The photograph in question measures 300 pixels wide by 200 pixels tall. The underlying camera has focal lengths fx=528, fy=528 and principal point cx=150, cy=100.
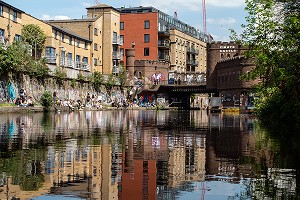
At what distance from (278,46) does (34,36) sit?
160 ft

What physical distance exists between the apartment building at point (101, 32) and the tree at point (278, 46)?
65211 mm

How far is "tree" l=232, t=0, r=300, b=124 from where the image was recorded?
1025 inches

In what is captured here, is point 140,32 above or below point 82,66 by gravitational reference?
above

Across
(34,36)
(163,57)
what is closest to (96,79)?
(34,36)

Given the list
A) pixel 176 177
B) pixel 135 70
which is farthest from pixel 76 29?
pixel 176 177

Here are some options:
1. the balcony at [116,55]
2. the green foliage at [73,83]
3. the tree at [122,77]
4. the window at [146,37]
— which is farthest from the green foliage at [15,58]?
the window at [146,37]

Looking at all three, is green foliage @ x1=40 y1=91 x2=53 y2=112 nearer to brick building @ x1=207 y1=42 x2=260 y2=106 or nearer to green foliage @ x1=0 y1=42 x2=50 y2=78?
green foliage @ x1=0 y1=42 x2=50 y2=78

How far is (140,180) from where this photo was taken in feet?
34.3

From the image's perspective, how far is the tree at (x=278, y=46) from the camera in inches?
1025

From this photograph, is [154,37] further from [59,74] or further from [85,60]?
[59,74]

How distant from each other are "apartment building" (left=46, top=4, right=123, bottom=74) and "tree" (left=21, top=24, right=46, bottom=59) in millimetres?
20181

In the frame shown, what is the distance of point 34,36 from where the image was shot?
70562 mm

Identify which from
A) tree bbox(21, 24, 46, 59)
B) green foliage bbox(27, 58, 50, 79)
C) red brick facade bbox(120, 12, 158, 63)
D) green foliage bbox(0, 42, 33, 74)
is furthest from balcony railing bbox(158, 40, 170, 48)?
green foliage bbox(0, 42, 33, 74)

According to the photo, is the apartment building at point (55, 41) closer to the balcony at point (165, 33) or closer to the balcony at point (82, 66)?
the balcony at point (82, 66)
